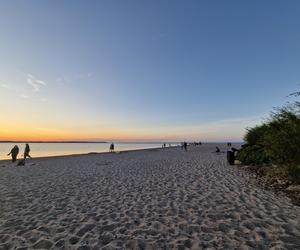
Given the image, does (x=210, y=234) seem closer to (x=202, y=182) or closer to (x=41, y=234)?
(x=41, y=234)

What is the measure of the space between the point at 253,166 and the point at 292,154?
22.7 ft

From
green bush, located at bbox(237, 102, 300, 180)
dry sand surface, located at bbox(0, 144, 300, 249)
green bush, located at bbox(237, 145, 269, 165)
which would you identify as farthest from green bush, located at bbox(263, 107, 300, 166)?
green bush, located at bbox(237, 145, 269, 165)

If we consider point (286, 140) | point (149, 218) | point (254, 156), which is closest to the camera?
point (149, 218)

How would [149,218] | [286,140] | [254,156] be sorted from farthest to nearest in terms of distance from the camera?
[254,156], [286,140], [149,218]

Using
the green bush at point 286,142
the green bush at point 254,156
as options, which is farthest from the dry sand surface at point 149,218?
the green bush at point 254,156

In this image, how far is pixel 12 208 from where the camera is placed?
737 centimetres

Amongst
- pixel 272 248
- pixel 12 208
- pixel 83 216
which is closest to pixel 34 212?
pixel 12 208

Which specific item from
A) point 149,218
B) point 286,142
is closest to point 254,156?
point 286,142

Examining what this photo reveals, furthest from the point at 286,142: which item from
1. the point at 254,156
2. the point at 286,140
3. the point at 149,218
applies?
the point at 254,156

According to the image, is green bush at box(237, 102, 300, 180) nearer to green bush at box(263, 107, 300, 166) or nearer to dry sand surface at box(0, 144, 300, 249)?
green bush at box(263, 107, 300, 166)

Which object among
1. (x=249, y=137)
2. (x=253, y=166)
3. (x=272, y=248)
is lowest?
(x=272, y=248)

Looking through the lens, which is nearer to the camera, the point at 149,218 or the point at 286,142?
the point at 149,218

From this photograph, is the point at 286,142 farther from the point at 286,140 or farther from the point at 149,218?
the point at 149,218

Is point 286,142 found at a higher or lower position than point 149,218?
higher
